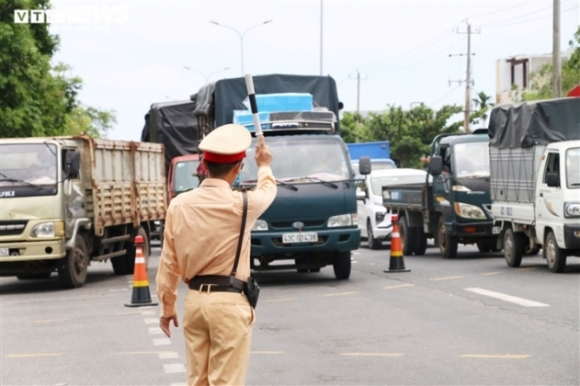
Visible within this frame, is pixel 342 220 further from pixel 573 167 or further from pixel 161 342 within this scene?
pixel 161 342

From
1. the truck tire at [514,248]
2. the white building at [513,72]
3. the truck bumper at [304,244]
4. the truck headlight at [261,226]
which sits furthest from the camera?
the white building at [513,72]

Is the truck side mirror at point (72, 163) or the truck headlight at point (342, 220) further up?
the truck side mirror at point (72, 163)

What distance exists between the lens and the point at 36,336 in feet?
42.8

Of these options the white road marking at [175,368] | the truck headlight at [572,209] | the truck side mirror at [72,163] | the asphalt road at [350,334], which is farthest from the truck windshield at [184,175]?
the white road marking at [175,368]

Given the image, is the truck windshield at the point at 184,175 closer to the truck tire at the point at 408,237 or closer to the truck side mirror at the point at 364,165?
the truck tire at the point at 408,237

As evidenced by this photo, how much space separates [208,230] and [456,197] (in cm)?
1744

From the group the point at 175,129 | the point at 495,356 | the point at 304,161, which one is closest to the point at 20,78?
the point at 175,129

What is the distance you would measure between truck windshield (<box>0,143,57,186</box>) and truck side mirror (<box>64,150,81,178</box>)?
0.24m

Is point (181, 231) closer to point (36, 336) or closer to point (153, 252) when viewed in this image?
point (36, 336)

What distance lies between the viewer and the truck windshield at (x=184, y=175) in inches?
1202

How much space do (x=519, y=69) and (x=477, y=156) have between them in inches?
2630

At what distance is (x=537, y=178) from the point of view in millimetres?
19281

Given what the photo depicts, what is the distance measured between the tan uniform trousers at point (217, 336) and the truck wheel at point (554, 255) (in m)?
13.2

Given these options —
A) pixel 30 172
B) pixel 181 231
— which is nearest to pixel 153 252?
pixel 30 172
